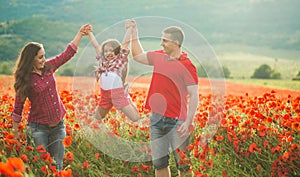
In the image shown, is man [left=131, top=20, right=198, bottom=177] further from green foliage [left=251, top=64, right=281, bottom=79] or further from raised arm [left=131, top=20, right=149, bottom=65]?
green foliage [left=251, top=64, right=281, bottom=79]

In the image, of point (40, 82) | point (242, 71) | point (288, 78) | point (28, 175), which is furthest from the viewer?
point (242, 71)

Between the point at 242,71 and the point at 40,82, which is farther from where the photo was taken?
the point at 242,71

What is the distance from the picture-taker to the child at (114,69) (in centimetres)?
304

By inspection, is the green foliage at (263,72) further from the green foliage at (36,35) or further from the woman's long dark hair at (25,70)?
the woman's long dark hair at (25,70)

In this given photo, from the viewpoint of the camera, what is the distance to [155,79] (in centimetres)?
313

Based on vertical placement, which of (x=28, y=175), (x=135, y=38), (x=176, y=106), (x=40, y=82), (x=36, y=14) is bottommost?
(x=28, y=175)

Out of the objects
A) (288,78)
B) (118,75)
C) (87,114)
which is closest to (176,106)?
(118,75)

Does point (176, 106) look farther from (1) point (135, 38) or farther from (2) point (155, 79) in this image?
(1) point (135, 38)

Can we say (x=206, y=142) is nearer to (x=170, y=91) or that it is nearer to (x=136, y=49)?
(x=170, y=91)

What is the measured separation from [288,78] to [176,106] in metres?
11.4

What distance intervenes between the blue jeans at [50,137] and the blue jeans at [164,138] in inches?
31.4

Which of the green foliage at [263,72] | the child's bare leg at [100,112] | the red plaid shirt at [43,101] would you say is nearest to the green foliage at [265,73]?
the green foliage at [263,72]

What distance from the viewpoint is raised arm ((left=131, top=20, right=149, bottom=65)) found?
10.2 ft

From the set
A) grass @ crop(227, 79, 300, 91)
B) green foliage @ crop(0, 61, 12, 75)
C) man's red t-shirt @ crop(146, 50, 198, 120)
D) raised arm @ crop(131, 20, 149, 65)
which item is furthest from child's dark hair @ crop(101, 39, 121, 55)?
green foliage @ crop(0, 61, 12, 75)
